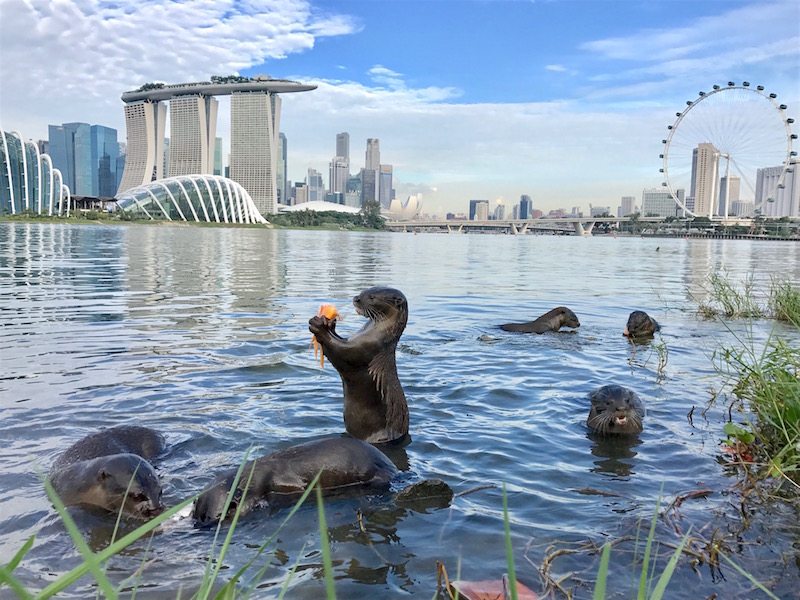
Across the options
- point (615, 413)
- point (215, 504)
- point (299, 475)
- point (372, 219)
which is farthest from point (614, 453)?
point (372, 219)

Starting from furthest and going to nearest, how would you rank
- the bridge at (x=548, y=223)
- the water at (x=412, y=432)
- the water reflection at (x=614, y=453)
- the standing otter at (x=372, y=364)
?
the bridge at (x=548, y=223) → the standing otter at (x=372, y=364) → the water reflection at (x=614, y=453) → the water at (x=412, y=432)

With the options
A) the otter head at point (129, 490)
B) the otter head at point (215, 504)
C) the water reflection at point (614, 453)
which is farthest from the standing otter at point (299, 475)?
the water reflection at point (614, 453)

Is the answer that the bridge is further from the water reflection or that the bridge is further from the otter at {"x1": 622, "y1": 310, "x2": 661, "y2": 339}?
the water reflection

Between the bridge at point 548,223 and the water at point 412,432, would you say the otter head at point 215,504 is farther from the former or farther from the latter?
the bridge at point 548,223

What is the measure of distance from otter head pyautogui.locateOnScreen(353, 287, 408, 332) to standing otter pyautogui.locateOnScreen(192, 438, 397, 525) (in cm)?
137

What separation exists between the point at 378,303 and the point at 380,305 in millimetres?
27

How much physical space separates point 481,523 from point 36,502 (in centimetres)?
318

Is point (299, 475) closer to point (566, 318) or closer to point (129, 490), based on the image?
point (129, 490)

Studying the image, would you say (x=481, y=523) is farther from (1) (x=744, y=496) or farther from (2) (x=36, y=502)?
(2) (x=36, y=502)

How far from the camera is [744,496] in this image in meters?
4.73

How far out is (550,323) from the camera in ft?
41.0

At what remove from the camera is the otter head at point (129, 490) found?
4328mm

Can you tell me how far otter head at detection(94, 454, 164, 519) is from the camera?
4.33m

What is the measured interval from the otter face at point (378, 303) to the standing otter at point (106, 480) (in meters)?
2.30
